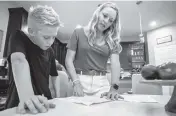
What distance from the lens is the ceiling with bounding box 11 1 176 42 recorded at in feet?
10.1

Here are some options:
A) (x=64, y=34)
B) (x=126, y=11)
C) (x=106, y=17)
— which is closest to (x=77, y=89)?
(x=106, y=17)

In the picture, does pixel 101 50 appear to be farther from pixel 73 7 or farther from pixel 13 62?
pixel 73 7

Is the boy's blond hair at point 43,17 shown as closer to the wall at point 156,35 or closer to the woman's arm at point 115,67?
the woman's arm at point 115,67

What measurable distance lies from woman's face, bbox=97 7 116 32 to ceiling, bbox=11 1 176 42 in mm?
2335

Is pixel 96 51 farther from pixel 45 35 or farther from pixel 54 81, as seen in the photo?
pixel 45 35

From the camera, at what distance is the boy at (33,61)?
394mm

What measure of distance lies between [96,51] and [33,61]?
0.46 metres

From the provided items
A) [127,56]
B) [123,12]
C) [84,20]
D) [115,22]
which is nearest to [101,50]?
[115,22]

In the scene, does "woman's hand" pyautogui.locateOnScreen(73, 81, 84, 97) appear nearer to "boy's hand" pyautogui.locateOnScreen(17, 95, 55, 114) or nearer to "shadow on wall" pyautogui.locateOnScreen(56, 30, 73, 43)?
"boy's hand" pyautogui.locateOnScreen(17, 95, 55, 114)

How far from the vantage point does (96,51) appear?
94cm

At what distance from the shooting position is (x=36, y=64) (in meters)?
0.64

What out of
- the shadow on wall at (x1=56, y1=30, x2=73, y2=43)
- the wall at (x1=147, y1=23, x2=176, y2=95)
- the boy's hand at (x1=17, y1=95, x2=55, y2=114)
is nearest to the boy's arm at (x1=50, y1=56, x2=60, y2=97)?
the boy's hand at (x1=17, y1=95, x2=55, y2=114)

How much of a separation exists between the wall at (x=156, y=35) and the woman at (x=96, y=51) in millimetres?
4207

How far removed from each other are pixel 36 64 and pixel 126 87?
4.82m
